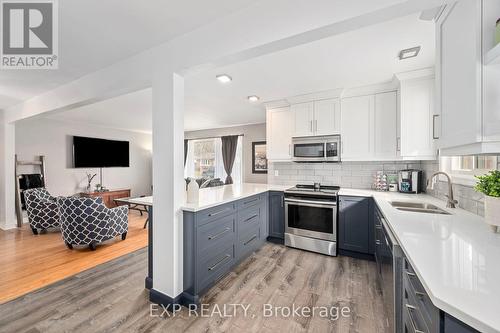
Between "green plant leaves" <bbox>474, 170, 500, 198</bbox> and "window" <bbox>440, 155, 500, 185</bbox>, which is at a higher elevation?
"window" <bbox>440, 155, 500, 185</bbox>

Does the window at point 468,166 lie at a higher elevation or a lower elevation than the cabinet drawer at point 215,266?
higher

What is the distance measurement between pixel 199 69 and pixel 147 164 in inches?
248

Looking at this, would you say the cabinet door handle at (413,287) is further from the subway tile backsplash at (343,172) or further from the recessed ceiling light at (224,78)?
the recessed ceiling light at (224,78)

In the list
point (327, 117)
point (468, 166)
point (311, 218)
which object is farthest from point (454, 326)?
point (327, 117)

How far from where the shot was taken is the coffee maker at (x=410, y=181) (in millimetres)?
2855

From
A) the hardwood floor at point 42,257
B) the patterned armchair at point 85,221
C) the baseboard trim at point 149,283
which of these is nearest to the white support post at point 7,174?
the hardwood floor at point 42,257

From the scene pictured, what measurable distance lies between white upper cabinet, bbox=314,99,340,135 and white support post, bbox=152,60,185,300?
2.26m

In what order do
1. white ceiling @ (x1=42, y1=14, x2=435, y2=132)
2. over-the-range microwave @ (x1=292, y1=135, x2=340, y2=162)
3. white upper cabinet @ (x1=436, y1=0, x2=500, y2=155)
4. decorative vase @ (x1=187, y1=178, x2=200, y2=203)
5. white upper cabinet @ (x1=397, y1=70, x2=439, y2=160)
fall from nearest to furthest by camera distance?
white upper cabinet @ (x1=436, y1=0, x2=500, y2=155)
white ceiling @ (x1=42, y1=14, x2=435, y2=132)
decorative vase @ (x1=187, y1=178, x2=200, y2=203)
white upper cabinet @ (x1=397, y1=70, x2=439, y2=160)
over-the-range microwave @ (x1=292, y1=135, x2=340, y2=162)

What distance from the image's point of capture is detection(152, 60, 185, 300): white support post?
190cm

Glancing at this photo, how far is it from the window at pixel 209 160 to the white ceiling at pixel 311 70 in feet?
7.04

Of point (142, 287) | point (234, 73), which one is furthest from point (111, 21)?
point (142, 287)

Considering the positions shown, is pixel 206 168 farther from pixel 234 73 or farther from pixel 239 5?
pixel 239 5

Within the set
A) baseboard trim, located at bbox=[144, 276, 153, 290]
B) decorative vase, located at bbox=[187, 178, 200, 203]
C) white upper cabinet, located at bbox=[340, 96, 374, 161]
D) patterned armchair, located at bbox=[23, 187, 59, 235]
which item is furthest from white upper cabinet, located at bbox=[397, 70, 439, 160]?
patterned armchair, located at bbox=[23, 187, 59, 235]

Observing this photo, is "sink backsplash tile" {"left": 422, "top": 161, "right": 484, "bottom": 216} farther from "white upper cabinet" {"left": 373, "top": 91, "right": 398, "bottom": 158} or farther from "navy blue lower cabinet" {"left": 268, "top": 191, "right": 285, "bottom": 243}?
"navy blue lower cabinet" {"left": 268, "top": 191, "right": 285, "bottom": 243}
